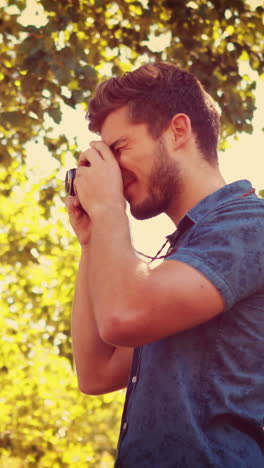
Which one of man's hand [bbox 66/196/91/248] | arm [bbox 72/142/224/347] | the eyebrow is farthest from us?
man's hand [bbox 66/196/91/248]

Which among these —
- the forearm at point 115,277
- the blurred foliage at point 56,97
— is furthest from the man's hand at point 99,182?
the blurred foliage at point 56,97

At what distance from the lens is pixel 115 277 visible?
5.17ft

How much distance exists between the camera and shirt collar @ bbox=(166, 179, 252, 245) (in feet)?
6.20

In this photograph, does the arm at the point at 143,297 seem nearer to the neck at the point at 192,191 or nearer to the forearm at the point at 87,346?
the neck at the point at 192,191

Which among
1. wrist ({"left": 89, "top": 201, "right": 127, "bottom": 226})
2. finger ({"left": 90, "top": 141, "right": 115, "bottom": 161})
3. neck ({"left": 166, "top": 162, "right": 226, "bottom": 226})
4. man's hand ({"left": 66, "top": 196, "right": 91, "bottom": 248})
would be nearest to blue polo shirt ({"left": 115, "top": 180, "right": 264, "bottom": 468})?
wrist ({"left": 89, "top": 201, "right": 127, "bottom": 226})

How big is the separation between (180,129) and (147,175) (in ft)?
0.86

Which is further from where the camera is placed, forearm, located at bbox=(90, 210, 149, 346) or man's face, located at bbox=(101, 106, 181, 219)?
man's face, located at bbox=(101, 106, 181, 219)

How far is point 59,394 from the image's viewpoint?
9.47 metres

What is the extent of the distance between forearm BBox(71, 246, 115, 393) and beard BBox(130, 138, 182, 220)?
39 cm

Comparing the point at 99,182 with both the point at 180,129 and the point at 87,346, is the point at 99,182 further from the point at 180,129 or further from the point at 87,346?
the point at 87,346

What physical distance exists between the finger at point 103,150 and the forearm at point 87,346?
1.62ft

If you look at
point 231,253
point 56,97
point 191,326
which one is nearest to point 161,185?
point 231,253

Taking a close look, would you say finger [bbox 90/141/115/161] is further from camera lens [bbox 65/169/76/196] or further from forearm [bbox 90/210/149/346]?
forearm [bbox 90/210/149/346]

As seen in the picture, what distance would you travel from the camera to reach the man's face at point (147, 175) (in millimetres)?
2104
